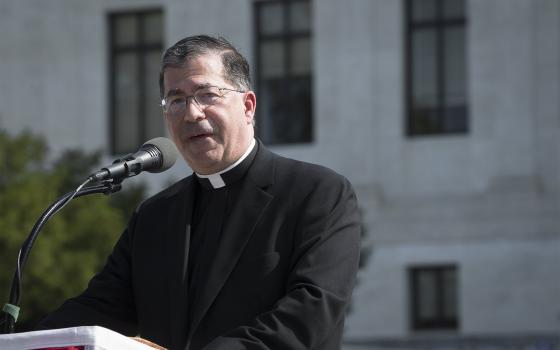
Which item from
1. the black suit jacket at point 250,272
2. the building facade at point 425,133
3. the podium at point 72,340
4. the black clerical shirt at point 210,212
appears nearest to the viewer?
the podium at point 72,340

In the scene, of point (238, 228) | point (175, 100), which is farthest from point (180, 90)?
point (238, 228)

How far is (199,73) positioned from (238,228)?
57 centimetres

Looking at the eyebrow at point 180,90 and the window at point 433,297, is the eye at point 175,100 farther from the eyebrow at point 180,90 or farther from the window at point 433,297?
the window at point 433,297

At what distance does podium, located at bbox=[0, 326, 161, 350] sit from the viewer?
5.10 meters

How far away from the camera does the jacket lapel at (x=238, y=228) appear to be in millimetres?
5934

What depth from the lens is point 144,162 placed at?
5.95 m

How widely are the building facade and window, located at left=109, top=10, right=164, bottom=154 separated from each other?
0.15 ft

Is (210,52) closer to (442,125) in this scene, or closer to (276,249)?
(276,249)

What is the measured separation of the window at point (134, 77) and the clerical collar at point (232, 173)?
2319 cm

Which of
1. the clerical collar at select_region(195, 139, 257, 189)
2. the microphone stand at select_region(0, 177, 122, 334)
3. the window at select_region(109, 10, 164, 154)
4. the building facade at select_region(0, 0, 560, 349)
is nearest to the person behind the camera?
the microphone stand at select_region(0, 177, 122, 334)

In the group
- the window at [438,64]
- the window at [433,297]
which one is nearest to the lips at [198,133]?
the window at [433,297]

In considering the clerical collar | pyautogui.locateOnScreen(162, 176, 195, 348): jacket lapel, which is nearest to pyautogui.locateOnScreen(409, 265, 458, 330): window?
pyautogui.locateOnScreen(162, 176, 195, 348): jacket lapel

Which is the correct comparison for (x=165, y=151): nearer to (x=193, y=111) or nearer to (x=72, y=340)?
(x=193, y=111)

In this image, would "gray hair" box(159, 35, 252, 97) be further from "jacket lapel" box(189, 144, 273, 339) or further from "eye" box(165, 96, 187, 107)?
"jacket lapel" box(189, 144, 273, 339)
